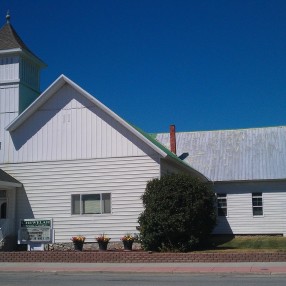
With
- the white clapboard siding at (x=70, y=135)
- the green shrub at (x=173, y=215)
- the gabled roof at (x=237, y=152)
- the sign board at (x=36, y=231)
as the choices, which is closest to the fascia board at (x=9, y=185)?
the white clapboard siding at (x=70, y=135)

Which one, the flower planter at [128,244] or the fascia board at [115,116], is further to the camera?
the fascia board at [115,116]

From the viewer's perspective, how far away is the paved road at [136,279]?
13.6 metres

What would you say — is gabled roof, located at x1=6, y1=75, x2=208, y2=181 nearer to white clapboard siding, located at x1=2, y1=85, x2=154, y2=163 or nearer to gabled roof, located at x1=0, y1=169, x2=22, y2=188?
white clapboard siding, located at x1=2, y1=85, x2=154, y2=163

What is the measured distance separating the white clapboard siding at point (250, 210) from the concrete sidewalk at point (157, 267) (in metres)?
15.1

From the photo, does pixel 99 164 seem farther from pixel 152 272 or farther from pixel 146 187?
pixel 152 272

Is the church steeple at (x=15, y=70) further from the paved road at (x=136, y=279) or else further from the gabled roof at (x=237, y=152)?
the gabled roof at (x=237, y=152)

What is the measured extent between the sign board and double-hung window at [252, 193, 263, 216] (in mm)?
15237

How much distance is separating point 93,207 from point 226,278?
436 inches

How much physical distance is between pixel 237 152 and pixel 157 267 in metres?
19.8

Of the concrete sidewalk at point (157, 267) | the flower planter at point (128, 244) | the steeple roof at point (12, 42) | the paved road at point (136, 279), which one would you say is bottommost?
the paved road at point (136, 279)

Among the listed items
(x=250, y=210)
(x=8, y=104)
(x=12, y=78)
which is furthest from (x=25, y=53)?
(x=250, y=210)

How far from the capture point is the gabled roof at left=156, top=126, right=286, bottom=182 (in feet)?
108

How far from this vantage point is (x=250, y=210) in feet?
107

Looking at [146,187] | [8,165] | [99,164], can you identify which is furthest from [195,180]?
[8,165]
